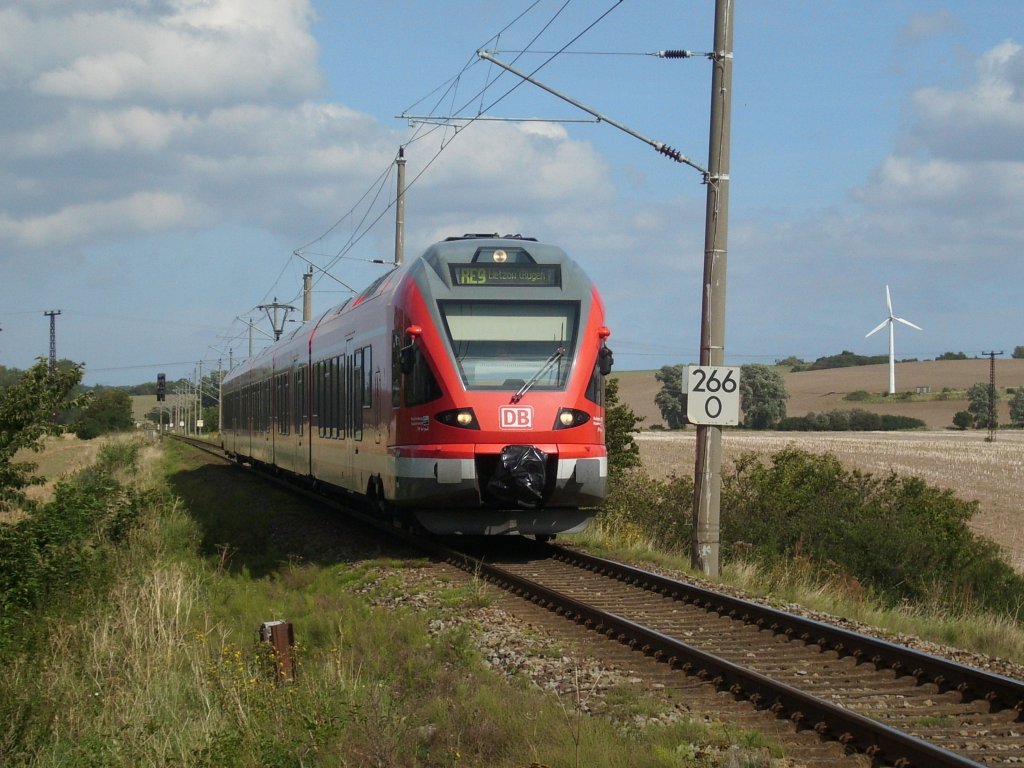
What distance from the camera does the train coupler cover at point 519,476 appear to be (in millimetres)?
13875

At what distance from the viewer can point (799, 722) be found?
24.1 feet

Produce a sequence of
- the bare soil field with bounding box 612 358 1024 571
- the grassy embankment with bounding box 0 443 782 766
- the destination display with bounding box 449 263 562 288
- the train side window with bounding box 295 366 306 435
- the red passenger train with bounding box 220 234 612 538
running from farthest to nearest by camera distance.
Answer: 1. the bare soil field with bounding box 612 358 1024 571
2. the train side window with bounding box 295 366 306 435
3. the destination display with bounding box 449 263 562 288
4. the red passenger train with bounding box 220 234 612 538
5. the grassy embankment with bounding box 0 443 782 766

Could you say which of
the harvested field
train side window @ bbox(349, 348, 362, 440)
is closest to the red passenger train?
train side window @ bbox(349, 348, 362, 440)

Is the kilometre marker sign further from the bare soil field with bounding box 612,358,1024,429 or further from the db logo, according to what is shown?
the bare soil field with bounding box 612,358,1024,429

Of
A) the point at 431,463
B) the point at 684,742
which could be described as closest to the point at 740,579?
the point at 431,463

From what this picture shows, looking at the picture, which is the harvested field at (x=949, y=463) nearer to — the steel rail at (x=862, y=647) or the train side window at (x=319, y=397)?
the train side window at (x=319, y=397)

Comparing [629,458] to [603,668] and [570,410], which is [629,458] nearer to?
[570,410]

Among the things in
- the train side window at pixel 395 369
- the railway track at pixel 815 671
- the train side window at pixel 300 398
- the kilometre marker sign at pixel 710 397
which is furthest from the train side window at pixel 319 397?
the railway track at pixel 815 671

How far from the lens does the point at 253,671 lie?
9555 mm

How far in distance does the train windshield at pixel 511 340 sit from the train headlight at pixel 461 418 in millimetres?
327

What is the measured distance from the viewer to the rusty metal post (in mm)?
8945

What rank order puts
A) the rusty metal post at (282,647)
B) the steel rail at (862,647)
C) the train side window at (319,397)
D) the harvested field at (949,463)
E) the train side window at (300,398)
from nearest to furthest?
the steel rail at (862,647) < the rusty metal post at (282,647) < the train side window at (319,397) < the train side window at (300,398) < the harvested field at (949,463)

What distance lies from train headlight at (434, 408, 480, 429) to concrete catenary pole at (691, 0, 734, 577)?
3406 millimetres

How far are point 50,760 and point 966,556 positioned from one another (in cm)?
1840
